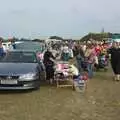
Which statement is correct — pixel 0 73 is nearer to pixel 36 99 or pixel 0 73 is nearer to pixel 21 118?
pixel 36 99

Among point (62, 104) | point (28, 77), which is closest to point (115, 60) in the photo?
point (28, 77)

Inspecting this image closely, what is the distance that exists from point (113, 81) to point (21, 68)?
5.34 meters

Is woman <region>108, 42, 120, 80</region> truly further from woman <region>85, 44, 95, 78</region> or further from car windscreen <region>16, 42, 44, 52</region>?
car windscreen <region>16, 42, 44, 52</region>

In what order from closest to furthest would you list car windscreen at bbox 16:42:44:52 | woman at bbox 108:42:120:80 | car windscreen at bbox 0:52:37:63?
1. car windscreen at bbox 0:52:37:63
2. woman at bbox 108:42:120:80
3. car windscreen at bbox 16:42:44:52

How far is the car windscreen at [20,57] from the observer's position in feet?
53.2

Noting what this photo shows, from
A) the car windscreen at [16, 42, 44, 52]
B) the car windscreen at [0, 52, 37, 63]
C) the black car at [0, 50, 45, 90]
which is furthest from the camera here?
the car windscreen at [16, 42, 44, 52]

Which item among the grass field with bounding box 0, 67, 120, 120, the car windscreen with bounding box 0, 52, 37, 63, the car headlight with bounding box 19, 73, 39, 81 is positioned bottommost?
the grass field with bounding box 0, 67, 120, 120

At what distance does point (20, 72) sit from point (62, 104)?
8.82 feet

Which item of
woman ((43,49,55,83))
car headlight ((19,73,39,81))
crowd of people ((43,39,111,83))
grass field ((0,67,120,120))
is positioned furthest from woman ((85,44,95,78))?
car headlight ((19,73,39,81))

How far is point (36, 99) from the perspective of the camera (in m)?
13.2

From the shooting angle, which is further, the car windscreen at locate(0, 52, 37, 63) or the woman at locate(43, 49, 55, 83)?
the woman at locate(43, 49, 55, 83)

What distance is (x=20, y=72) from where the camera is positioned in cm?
1440

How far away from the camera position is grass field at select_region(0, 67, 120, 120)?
10.4 metres

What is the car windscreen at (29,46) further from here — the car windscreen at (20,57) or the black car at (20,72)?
the black car at (20,72)
